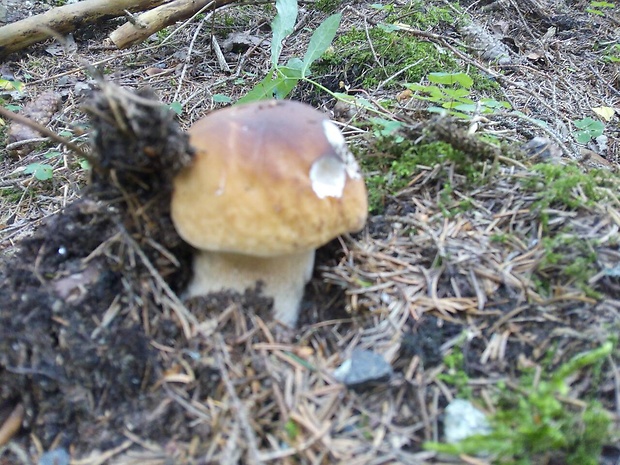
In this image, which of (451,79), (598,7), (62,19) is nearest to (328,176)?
(451,79)

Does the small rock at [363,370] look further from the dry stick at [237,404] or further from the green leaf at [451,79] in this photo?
the green leaf at [451,79]

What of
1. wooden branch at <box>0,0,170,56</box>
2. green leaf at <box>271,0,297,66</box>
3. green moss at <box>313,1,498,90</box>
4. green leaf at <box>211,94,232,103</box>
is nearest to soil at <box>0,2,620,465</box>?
green leaf at <box>271,0,297,66</box>

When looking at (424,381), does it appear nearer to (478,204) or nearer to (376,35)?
(478,204)

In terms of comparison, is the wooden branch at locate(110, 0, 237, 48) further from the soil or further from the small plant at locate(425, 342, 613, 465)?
the small plant at locate(425, 342, 613, 465)

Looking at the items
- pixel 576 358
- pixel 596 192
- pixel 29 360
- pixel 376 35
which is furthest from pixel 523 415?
pixel 376 35

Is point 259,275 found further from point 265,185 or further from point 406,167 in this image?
point 406,167

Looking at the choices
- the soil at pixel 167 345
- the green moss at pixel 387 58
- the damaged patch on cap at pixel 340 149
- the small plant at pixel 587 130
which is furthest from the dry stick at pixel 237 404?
the small plant at pixel 587 130
